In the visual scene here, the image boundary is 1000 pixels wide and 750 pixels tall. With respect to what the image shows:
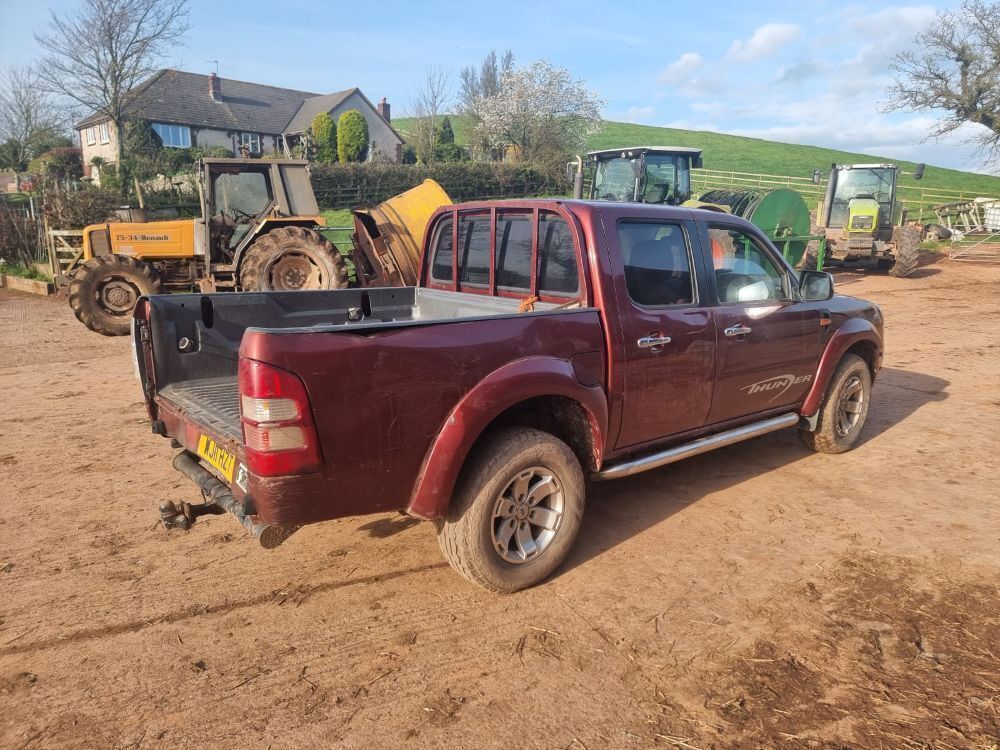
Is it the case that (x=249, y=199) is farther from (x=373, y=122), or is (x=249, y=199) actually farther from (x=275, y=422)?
(x=373, y=122)

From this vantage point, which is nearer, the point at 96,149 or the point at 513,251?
the point at 513,251

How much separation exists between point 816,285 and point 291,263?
7543 millimetres

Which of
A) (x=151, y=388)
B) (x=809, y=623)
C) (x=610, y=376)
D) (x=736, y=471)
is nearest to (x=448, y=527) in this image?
(x=610, y=376)

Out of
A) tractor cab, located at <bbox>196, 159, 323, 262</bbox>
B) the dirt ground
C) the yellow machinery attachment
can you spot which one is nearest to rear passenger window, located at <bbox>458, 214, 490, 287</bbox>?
the dirt ground

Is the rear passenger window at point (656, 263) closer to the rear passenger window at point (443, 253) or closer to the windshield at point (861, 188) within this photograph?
the rear passenger window at point (443, 253)

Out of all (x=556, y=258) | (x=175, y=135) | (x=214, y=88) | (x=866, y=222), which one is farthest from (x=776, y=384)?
(x=214, y=88)

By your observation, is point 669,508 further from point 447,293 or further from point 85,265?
point 85,265

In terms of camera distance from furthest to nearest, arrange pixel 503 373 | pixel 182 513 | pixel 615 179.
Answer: pixel 615 179
pixel 182 513
pixel 503 373

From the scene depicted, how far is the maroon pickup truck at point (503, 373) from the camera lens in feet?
8.84

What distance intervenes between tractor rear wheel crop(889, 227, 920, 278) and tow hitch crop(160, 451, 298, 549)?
59.1ft

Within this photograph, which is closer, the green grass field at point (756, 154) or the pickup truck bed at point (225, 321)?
the pickup truck bed at point (225, 321)

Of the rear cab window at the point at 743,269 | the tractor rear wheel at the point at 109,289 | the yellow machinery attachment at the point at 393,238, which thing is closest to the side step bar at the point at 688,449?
the rear cab window at the point at 743,269

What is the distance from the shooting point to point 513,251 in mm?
4098

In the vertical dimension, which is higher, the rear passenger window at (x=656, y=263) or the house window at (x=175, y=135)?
the house window at (x=175, y=135)
